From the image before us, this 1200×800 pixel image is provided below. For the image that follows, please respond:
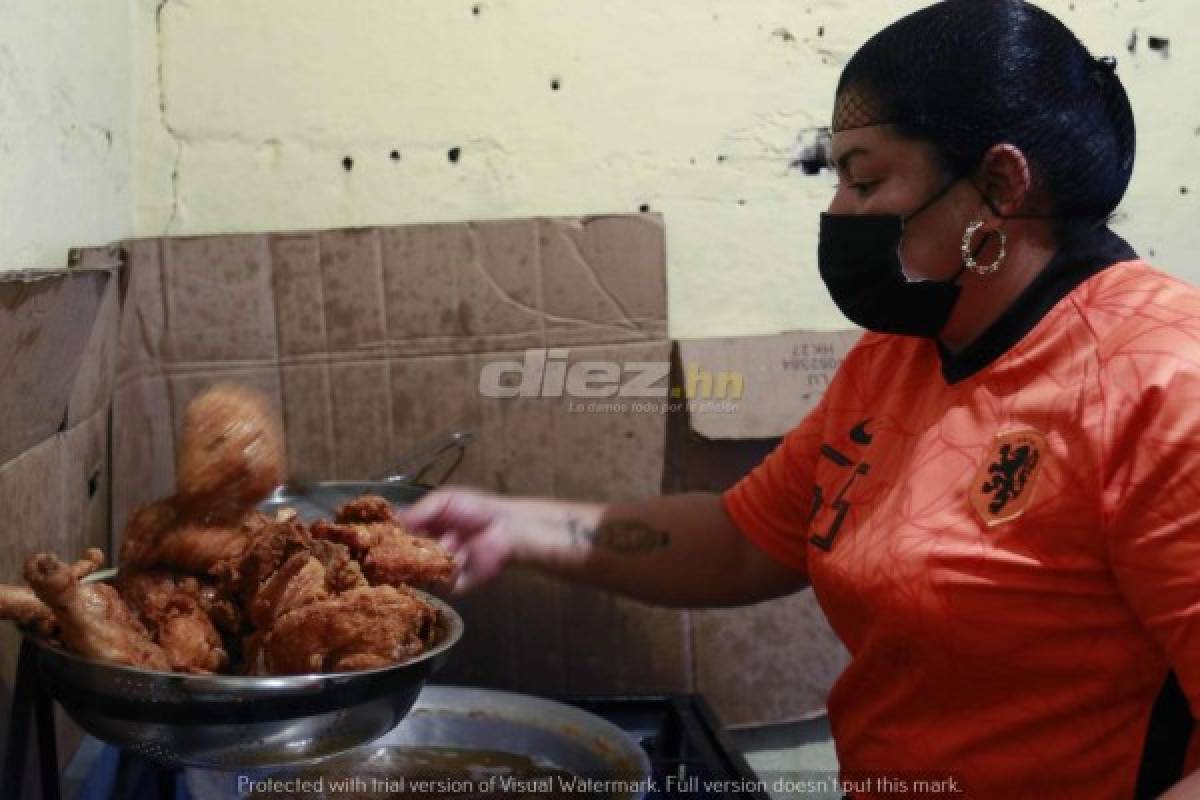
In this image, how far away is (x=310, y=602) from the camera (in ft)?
3.46

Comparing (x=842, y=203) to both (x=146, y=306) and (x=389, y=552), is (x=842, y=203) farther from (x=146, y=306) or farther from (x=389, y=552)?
(x=146, y=306)

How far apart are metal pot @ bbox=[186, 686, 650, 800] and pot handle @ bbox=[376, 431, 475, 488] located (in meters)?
0.44

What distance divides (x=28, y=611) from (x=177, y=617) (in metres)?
0.13

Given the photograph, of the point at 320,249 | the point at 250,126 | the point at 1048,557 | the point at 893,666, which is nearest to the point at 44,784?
the point at 893,666

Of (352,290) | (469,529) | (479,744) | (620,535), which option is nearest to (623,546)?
(620,535)

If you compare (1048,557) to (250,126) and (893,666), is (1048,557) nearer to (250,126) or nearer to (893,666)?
(893,666)

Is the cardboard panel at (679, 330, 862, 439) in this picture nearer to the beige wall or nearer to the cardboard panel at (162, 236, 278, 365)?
the beige wall

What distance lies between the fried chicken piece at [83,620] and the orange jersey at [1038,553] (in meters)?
0.71

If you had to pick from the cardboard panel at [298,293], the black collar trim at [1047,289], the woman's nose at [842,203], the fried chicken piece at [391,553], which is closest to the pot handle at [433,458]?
the cardboard panel at [298,293]

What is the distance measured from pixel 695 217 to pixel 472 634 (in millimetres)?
879

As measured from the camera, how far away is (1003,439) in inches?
43.7

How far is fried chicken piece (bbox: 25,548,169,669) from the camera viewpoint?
95cm

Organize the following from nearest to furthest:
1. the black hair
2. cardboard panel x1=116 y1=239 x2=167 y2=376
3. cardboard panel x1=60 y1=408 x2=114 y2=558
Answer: the black hair, cardboard panel x1=60 y1=408 x2=114 y2=558, cardboard panel x1=116 y1=239 x2=167 y2=376

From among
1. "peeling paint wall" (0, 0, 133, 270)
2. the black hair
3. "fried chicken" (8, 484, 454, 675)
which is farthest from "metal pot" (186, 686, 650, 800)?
the black hair
